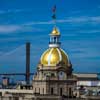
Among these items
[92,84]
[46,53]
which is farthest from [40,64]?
[92,84]

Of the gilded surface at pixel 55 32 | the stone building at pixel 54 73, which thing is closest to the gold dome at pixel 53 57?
the stone building at pixel 54 73

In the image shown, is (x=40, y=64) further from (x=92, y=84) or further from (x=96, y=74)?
(x=96, y=74)

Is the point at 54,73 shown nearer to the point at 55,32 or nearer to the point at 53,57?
the point at 53,57

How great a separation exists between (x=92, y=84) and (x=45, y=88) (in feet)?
104

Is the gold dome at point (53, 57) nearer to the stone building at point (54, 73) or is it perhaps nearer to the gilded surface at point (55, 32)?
the stone building at point (54, 73)

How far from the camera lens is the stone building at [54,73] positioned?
116 m

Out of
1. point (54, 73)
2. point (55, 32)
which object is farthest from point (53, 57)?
point (55, 32)

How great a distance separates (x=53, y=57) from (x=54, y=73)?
265 centimetres

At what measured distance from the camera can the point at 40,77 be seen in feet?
388

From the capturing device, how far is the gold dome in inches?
4552

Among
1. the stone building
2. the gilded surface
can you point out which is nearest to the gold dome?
the stone building

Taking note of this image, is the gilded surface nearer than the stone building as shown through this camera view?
No

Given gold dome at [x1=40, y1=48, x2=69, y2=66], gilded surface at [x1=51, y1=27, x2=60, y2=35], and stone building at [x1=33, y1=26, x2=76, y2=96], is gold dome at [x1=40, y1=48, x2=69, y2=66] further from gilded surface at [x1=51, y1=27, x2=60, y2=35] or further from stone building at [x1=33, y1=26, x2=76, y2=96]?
gilded surface at [x1=51, y1=27, x2=60, y2=35]

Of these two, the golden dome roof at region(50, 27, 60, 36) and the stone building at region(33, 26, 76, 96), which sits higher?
the golden dome roof at region(50, 27, 60, 36)
